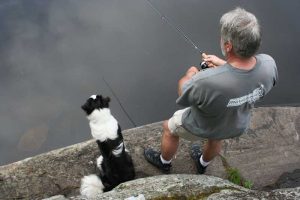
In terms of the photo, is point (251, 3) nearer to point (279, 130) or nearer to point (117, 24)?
point (117, 24)

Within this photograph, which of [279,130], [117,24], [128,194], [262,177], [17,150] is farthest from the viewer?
[117,24]

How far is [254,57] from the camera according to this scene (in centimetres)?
294

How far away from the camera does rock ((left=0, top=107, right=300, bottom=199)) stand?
13.7 ft

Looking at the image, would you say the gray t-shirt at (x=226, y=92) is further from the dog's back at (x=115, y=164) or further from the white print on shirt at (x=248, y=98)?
the dog's back at (x=115, y=164)

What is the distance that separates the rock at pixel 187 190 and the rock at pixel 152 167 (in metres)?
0.71

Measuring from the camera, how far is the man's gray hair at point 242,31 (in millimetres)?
2629

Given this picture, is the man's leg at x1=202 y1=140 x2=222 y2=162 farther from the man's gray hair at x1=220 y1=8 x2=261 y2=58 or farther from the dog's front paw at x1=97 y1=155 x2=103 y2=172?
the man's gray hair at x1=220 y1=8 x2=261 y2=58

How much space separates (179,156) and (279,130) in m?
1.14

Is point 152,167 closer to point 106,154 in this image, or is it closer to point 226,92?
point 106,154

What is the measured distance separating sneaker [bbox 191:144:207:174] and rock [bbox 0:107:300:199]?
72 millimetres

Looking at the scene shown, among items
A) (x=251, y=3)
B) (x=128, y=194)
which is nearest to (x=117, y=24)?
(x=251, y=3)

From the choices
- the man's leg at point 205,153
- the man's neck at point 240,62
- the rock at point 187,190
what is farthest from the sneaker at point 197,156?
the man's neck at point 240,62

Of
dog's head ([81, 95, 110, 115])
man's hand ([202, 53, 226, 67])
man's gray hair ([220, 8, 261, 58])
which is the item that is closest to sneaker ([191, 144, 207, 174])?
dog's head ([81, 95, 110, 115])

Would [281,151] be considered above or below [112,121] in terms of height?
below
